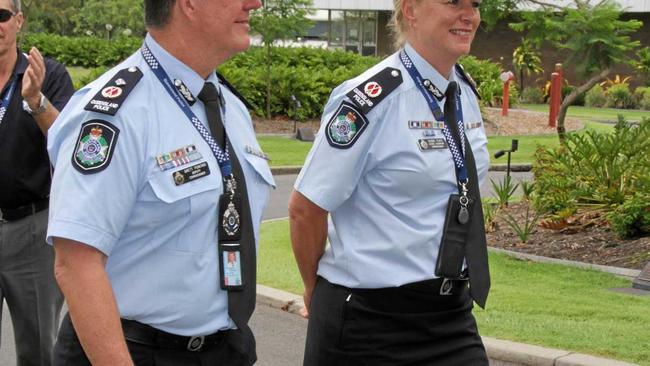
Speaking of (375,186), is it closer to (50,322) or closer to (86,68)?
(50,322)

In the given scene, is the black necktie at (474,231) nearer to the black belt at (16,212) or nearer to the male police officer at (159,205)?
the male police officer at (159,205)

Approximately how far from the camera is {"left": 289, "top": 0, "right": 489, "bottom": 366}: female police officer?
13.0ft

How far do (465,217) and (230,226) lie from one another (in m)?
1.13

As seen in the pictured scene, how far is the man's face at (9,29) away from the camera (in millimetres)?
5044

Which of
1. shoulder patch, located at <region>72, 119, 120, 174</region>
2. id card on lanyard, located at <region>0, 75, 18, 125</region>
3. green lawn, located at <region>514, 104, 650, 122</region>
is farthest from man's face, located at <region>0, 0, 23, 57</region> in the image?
green lawn, located at <region>514, 104, 650, 122</region>

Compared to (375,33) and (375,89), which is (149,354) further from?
(375,33)

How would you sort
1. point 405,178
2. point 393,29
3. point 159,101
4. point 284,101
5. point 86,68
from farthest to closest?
point 86,68 < point 284,101 < point 393,29 < point 405,178 < point 159,101

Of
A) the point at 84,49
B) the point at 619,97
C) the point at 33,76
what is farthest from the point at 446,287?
the point at 84,49

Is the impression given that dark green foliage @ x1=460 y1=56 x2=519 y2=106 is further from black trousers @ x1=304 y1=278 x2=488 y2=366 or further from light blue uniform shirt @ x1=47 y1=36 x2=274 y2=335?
light blue uniform shirt @ x1=47 y1=36 x2=274 y2=335

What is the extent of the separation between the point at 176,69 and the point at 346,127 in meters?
0.96

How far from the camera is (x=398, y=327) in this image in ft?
13.1

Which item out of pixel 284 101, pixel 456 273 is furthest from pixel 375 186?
pixel 284 101

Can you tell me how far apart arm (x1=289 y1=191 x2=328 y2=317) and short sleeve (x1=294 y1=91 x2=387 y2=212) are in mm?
97

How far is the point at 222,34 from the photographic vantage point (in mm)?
3143
